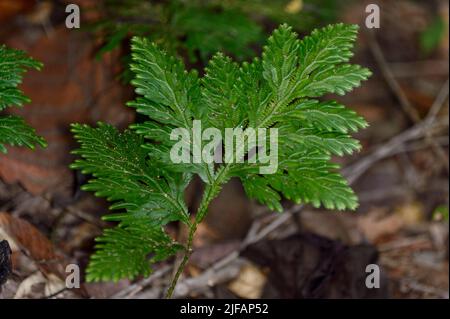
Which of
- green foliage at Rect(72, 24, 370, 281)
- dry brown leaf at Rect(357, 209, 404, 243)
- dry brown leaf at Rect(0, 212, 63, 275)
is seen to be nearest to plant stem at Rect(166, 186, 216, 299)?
green foliage at Rect(72, 24, 370, 281)

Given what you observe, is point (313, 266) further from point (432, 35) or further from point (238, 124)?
point (432, 35)

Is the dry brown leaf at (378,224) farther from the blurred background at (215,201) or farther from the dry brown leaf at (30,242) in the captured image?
the dry brown leaf at (30,242)

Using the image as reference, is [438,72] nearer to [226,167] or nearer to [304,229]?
[304,229]

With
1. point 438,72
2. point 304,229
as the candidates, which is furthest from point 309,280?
point 438,72

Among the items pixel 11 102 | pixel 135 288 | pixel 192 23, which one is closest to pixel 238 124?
pixel 11 102

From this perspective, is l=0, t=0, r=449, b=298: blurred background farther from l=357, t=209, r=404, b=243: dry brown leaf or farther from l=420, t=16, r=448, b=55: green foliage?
l=420, t=16, r=448, b=55: green foliage
